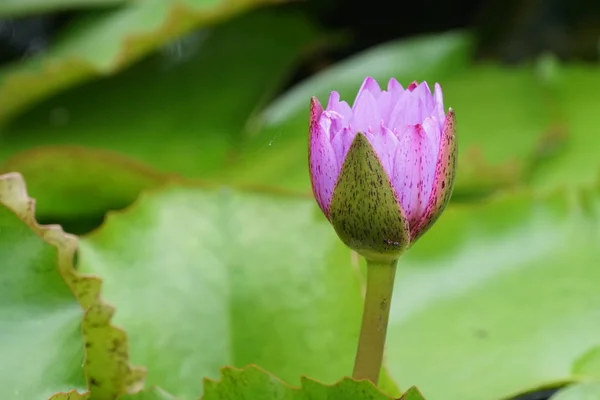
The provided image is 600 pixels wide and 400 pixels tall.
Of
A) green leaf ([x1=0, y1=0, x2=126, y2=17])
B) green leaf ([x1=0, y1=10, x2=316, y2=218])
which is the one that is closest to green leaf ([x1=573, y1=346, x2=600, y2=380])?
green leaf ([x1=0, y1=10, x2=316, y2=218])

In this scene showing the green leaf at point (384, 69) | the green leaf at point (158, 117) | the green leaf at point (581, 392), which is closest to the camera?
the green leaf at point (581, 392)

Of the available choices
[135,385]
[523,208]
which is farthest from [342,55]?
[135,385]

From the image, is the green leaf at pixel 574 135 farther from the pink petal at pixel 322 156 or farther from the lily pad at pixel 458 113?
the pink petal at pixel 322 156

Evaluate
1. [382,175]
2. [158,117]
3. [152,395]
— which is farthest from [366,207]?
[158,117]

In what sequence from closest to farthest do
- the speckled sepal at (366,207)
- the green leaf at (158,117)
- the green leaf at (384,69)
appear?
the speckled sepal at (366,207) → the green leaf at (158,117) → the green leaf at (384,69)

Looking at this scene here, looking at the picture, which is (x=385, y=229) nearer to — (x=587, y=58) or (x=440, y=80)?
(x=440, y=80)

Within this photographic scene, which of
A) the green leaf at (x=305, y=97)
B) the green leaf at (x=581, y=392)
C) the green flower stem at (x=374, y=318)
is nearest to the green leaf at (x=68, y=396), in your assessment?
the green flower stem at (x=374, y=318)
